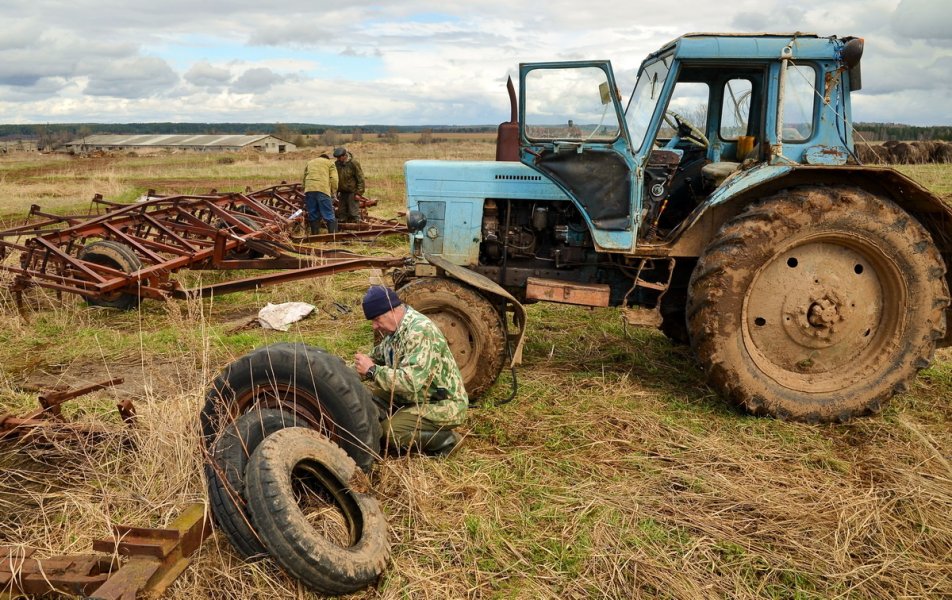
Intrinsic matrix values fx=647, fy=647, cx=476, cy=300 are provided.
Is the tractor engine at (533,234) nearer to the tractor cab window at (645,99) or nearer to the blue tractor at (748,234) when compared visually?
the blue tractor at (748,234)

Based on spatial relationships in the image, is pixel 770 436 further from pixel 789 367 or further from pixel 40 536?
pixel 40 536

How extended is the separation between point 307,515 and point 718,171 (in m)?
3.51

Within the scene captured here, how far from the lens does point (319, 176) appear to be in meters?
10.3

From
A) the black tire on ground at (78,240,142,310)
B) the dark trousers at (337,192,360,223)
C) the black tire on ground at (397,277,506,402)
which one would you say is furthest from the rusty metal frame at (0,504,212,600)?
the dark trousers at (337,192,360,223)

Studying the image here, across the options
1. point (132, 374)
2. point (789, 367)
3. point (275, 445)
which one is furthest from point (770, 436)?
point (132, 374)

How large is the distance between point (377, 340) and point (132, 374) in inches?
95.0

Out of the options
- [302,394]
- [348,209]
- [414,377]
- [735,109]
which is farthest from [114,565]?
[348,209]

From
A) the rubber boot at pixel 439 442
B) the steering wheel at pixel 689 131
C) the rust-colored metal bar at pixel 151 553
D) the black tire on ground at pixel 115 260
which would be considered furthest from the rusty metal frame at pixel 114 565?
the black tire on ground at pixel 115 260

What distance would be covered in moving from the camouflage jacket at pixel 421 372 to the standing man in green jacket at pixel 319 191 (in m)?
7.00

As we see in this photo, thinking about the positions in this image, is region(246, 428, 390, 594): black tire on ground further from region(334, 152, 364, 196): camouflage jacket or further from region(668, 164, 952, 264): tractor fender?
region(334, 152, 364, 196): camouflage jacket

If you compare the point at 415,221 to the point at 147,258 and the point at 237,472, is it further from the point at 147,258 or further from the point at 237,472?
the point at 147,258

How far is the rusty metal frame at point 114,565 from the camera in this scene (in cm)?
246

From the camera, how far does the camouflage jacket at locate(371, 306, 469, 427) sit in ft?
12.3

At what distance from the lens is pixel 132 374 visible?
17.7ft
